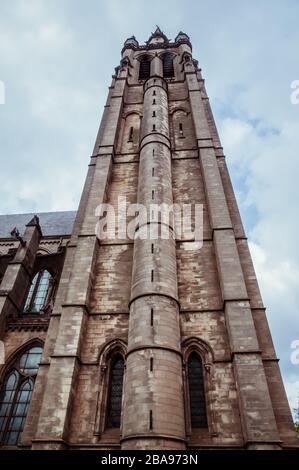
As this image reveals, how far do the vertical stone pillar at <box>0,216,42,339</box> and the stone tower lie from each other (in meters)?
0.06

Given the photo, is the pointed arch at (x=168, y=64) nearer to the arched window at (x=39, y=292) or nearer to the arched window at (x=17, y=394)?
the arched window at (x=39, y=292)

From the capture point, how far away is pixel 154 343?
10398 mm

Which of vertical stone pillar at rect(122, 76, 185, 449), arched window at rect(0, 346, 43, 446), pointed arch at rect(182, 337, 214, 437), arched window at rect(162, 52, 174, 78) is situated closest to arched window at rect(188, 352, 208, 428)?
pointed arch at rect(182, 337, 214, 437)

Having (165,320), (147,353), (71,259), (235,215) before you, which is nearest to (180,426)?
(147,353)

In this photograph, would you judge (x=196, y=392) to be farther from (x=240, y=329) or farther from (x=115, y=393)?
(x=115, y=393)

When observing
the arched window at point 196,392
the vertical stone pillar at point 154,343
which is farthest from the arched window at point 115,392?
the arched window at point 196,392

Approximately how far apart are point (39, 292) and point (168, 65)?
68.8ft

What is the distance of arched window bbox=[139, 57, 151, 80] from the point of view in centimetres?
2706

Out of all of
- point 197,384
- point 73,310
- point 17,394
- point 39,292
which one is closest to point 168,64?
point 39,292

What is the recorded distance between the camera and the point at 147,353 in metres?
10.2

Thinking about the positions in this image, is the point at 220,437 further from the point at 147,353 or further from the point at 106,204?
the point at 106,204

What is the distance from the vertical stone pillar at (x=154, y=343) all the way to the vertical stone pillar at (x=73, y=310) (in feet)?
5.52

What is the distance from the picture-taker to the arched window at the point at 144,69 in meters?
27.1

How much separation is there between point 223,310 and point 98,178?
Result: 8.82 metres
